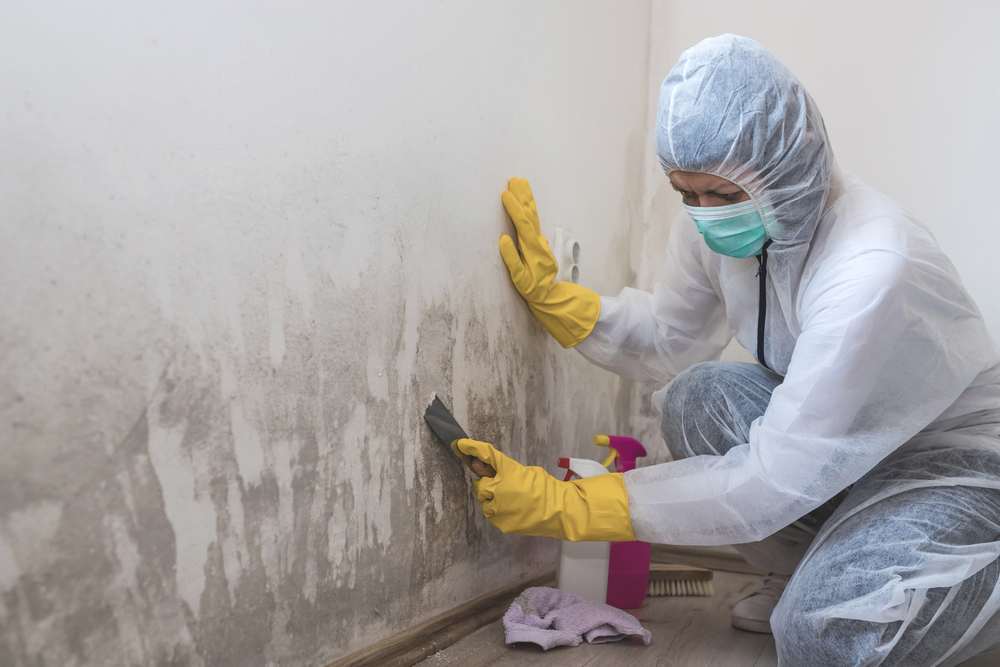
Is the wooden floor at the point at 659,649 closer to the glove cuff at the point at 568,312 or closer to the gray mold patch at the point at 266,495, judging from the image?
the gray mold patch at the point at 266,495

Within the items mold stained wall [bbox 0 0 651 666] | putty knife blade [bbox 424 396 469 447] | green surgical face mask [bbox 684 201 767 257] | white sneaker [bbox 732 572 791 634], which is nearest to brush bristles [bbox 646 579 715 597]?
white sneaker [bbox 732 572 791 634]

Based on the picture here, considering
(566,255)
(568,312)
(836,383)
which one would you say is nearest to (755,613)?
(836,383)

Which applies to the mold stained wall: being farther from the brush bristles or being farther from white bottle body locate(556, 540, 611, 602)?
the brush bristles

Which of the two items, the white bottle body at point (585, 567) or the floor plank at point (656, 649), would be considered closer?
the floor plank at point (656, 649)

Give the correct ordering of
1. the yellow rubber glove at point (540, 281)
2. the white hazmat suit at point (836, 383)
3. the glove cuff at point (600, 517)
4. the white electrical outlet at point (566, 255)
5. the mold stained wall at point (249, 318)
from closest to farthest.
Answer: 1. the mold stained wall at point (249, 318)
2. the white hazmat suit at point (836, 383)
3. the glove cuff at point (600, 517)
4. the yellow rubber glove at point (540, 281)
5. the white electrical outlet at point (566, 255)

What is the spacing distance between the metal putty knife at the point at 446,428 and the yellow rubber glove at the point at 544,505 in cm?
1

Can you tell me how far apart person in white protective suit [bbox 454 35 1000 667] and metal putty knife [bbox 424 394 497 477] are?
2 centimetres

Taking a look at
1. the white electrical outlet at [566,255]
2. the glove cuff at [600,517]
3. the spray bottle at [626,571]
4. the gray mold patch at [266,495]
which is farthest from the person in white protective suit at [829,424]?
the white electrical outlet at [566,255]

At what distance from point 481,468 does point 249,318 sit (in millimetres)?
439

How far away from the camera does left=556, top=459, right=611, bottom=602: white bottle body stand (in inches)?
47.6

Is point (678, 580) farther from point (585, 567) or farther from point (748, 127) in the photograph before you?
point (748, 127)

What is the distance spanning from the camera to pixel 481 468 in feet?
3.38

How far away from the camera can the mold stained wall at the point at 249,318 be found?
591 millimetres

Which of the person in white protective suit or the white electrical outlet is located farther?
the white electrical outlet
